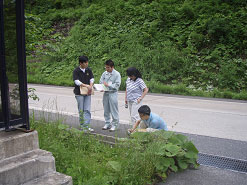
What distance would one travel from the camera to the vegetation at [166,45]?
50.5ft

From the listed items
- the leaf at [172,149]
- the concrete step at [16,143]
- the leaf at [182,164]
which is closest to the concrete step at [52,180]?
the concrete step at [16,143]

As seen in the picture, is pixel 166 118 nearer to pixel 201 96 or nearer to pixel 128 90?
pixel 128 90

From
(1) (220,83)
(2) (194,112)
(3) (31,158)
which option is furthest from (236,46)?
(3) (31,158)

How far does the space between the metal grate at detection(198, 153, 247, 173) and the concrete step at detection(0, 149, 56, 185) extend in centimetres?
282

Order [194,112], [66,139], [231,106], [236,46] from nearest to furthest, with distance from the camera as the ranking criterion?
[66,139], [194,112], [231,106], [236,46]

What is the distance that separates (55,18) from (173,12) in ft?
45.2

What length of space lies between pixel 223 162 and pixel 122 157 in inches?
79.0

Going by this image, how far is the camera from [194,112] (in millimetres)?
9438

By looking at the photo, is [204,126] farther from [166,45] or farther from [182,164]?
[166,45]

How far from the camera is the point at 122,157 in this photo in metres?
4.10

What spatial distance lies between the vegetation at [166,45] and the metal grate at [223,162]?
354 inches

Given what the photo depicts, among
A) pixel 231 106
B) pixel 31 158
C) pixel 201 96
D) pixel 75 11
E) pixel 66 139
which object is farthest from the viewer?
pixel 75 11

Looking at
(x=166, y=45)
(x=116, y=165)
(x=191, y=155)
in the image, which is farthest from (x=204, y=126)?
(x=166, y=45)

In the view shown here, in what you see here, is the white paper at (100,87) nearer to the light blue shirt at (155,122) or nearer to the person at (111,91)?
the person at (111,91)
